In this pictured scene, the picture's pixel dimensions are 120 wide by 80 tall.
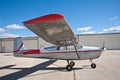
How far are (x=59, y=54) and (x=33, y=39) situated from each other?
35.3 m

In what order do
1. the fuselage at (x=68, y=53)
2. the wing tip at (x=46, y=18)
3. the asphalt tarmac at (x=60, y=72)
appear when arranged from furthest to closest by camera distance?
the fuselage at (x=68, y=53), the asphalt tarmac at (x=60, y=72), the wing tip at (x=46, y=18)

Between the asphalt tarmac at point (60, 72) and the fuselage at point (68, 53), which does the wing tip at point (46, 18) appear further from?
the fuselage at point (68, 53)

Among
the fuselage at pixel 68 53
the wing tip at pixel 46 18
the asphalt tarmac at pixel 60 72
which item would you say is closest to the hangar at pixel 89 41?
the asphalt tarmac at pixel 60 72

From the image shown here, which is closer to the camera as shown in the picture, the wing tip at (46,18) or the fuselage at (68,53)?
the wing tip at (46,18)

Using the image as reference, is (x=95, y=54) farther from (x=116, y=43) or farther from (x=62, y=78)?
(x=116, y=43)

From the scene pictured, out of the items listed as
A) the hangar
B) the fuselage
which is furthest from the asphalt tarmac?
the hangar

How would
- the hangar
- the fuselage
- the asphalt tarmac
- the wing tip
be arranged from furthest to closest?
the hangar, the fuselage, the asphalt tarmac, the wing tip

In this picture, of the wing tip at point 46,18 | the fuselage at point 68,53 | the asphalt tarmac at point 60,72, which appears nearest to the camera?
the wing tip at point 46,18

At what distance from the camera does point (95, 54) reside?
29.0ft

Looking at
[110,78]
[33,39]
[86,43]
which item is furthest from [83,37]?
[110,78]

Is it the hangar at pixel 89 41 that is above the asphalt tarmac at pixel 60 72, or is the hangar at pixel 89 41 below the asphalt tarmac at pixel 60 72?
above

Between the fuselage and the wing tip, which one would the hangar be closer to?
the fuselage

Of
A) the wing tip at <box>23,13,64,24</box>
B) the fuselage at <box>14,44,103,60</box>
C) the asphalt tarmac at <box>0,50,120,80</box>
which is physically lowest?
the asphalt tarmac at <box>0,50,120,80</box>

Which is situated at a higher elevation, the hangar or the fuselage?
the hangar
